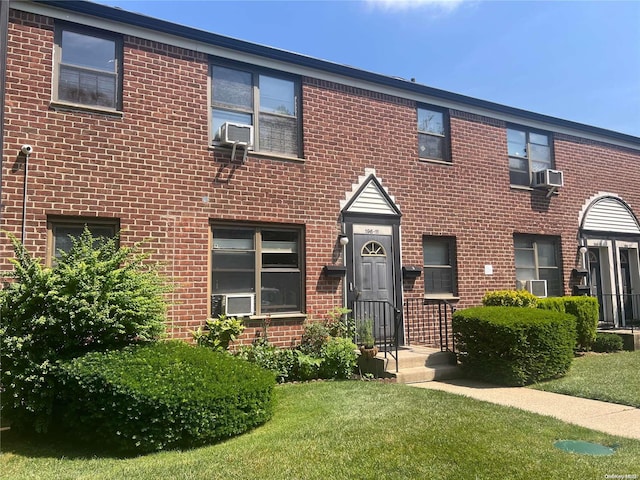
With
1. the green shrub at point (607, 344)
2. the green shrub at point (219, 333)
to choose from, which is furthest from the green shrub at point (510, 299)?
the green shrub at point (219, 333)

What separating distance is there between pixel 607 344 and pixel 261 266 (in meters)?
8.12

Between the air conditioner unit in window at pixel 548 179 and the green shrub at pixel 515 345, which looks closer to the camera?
the green shrub at pixel 515 345

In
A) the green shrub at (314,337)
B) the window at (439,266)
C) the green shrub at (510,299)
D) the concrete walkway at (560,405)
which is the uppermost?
the window at (439,266)

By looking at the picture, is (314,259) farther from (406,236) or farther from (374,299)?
(406,236)

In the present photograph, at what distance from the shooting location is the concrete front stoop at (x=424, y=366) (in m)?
7.82

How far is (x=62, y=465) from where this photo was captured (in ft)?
14.8

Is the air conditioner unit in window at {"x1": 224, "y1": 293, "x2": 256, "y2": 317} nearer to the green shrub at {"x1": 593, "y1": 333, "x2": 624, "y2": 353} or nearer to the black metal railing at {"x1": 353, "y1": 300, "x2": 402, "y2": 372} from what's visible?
the black metal railing at {"x1": 353, "y1": 300, "x2": 402, "y2": 372}

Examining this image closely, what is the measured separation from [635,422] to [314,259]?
5336 mm

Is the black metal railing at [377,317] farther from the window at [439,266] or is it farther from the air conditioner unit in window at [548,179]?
the air conditioner unit in window at [548,179]

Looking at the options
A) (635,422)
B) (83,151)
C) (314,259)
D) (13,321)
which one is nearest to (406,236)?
(314,259)

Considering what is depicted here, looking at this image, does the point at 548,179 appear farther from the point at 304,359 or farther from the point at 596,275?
the point at 304,359

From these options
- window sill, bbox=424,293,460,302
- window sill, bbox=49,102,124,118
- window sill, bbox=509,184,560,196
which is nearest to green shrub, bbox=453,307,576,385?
window sill, bbox=424,293,460,302

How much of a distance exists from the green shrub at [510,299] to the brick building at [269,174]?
1.90 feet

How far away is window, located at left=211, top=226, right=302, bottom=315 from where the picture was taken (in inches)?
326
